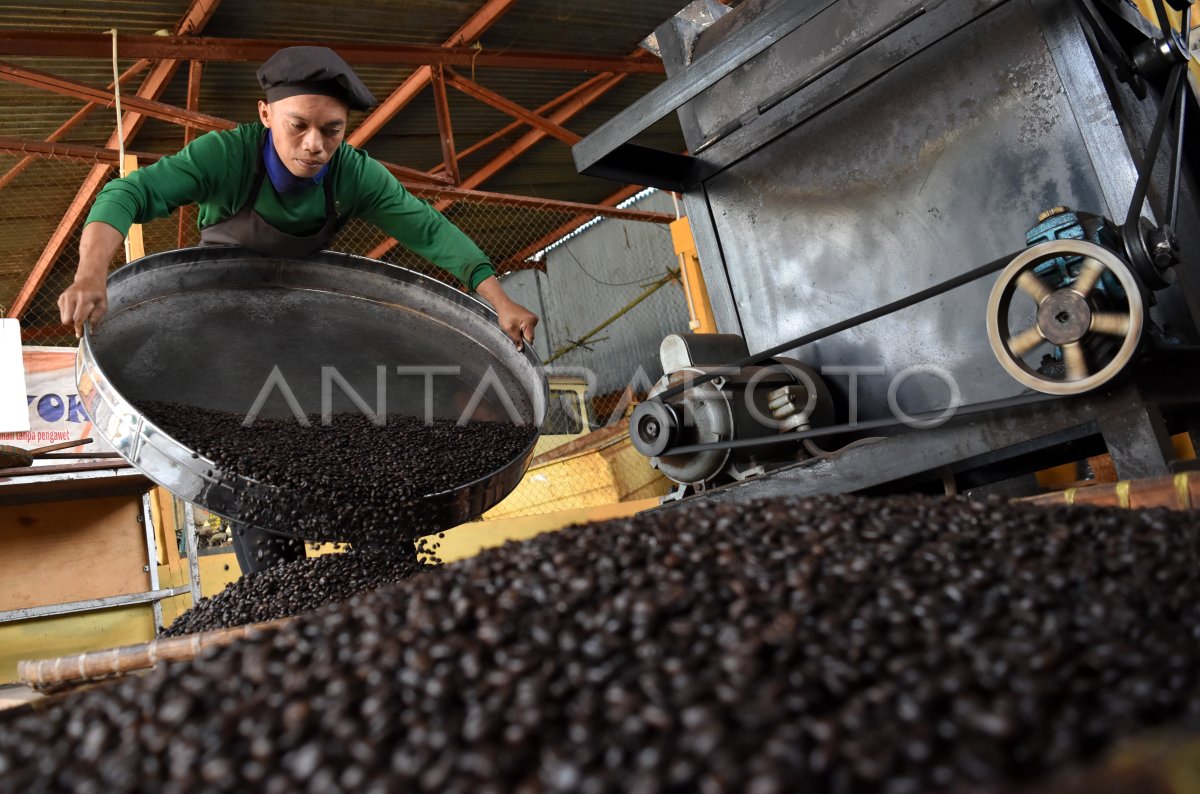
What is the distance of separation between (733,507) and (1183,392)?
3.97 ft

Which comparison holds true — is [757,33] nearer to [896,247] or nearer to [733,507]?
[896,247]

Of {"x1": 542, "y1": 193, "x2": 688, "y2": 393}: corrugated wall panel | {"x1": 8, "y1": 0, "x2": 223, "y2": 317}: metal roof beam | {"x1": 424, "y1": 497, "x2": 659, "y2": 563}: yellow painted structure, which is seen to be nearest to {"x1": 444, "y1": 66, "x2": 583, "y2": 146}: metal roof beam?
{"x1": 8, "y1": 0, "x2": 223, "y2": 317}: metal roof beam

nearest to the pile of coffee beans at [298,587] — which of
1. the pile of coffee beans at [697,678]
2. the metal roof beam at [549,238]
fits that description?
the pile of coffee beans at [697,678]

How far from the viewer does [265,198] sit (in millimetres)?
2471

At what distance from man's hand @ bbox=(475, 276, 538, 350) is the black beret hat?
0.68 meters

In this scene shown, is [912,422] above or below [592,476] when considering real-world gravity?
below

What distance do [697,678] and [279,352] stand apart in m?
2.05

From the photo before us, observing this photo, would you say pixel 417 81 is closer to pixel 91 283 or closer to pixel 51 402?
pixel 51 402

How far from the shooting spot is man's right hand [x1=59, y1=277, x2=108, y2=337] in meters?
1.96

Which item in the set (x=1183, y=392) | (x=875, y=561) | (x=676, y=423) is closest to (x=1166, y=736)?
(x=875, y=561)

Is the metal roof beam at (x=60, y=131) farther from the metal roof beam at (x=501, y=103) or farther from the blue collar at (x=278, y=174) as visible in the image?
the blue collar at (x=278, y=174)

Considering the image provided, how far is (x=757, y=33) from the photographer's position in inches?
92.0

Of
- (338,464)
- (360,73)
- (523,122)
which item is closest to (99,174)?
(360,73)

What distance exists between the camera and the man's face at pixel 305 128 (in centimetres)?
224
